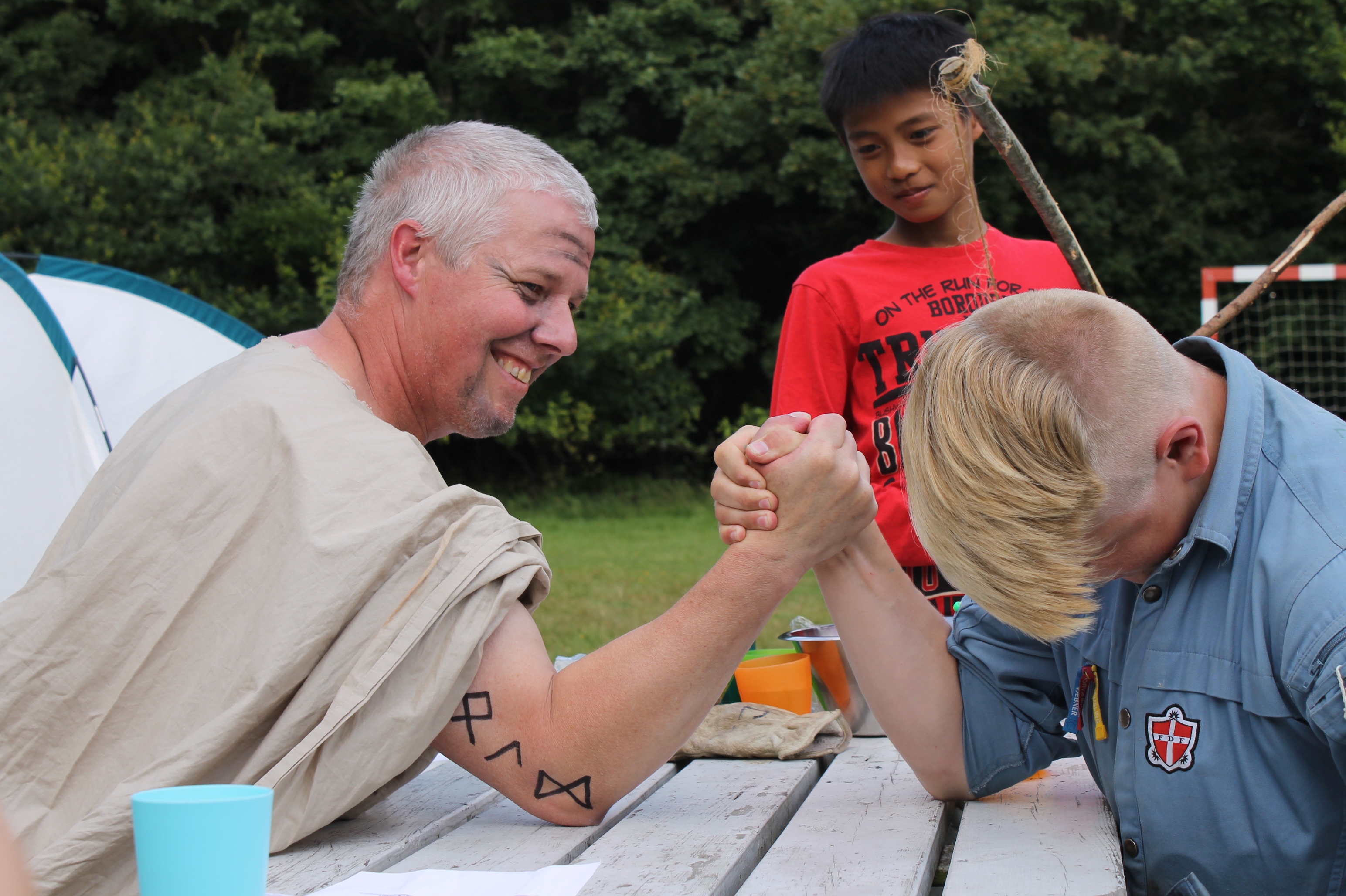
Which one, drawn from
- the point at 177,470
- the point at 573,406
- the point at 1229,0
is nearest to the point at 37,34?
the point at 573,406

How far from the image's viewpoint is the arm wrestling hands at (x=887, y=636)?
1.67 metres

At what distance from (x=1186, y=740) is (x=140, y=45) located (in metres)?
17.2

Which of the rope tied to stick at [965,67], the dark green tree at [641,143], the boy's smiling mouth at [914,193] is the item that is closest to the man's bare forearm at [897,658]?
the rope tied to stick at [965,67]


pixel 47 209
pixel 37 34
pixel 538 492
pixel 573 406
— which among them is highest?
pixel 37 34

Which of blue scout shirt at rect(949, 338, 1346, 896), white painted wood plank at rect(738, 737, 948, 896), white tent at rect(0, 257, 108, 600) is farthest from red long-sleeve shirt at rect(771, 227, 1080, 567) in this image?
white tent at rect(0, 257, 108, 600)

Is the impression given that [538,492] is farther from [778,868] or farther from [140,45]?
[778,868]

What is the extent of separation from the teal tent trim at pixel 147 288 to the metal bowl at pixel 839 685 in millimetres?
4448

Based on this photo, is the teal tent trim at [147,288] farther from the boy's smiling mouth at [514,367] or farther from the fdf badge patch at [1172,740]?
the fdf badge patch at [1172,740]

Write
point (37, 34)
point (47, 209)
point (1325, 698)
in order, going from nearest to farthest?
point (1325, 698) < point (47, 209) < point (37, 34)

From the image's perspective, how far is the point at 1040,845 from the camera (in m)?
1.46

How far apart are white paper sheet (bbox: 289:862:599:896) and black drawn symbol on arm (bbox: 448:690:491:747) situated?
0.75ft

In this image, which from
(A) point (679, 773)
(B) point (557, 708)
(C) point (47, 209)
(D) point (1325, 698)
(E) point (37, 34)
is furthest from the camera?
(E) point (37, 34)

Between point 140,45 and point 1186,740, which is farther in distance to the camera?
point 140,45

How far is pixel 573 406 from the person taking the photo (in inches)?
577
